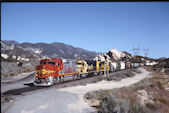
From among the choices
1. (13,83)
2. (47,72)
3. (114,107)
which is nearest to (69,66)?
(47,72)

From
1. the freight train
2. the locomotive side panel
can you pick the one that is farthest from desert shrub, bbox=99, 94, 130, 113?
the locomotive side panel

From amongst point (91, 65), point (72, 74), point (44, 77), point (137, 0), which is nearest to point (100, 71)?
point (91, 65)

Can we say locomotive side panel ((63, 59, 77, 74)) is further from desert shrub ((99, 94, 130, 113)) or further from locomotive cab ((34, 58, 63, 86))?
desert shrub ((99, 94, 130, 113))

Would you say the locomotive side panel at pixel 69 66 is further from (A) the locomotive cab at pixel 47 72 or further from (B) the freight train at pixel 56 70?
(A) the locomotive cab at pixel 47 72

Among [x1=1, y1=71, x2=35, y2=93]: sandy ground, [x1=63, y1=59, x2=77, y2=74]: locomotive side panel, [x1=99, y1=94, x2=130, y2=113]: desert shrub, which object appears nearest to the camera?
[x1=99, y1=94, x2=130, y2=113]: desert shrub

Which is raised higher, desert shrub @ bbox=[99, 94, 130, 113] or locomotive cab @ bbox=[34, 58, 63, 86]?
locomotive cab @ bbox=[34, 58, 63, 86]

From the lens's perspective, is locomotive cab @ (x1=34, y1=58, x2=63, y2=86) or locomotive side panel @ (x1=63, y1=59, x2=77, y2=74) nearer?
locomotive cab @ (x1=34, y1=58, x2=63, y2=86)

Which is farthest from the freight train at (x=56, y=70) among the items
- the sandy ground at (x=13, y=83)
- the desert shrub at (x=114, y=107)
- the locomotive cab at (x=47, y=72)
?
the desert shrub at (x=114, y=107)

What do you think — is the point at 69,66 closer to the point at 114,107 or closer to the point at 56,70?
the point at 56,70

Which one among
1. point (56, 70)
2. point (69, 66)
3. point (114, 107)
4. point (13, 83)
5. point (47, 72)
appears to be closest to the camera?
point (114, 107)

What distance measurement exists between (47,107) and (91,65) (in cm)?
2384

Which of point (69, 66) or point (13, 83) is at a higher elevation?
point (69, 66)

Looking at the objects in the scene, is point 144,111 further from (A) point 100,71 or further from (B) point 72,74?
(A) point 100,71

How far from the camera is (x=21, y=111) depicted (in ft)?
37.3
